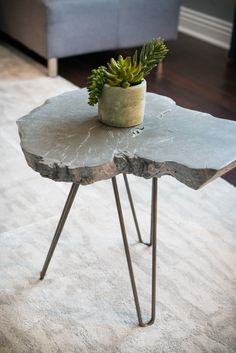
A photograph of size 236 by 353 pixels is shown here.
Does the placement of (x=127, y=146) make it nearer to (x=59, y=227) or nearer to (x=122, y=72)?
(x=122, y=72)

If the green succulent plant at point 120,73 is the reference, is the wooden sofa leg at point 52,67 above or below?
below

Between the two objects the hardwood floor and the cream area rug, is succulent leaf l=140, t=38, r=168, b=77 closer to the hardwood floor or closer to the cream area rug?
the cream area rug

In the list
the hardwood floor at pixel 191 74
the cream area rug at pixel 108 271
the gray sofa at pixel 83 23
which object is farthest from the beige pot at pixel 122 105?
the gray sofa at pixel 83 23

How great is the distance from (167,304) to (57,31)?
198cm

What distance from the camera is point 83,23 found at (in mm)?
3133

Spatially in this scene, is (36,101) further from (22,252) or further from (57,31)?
(22,252)

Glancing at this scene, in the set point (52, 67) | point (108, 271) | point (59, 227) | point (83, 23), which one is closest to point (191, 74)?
point (83, 23)

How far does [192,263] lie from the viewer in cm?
173

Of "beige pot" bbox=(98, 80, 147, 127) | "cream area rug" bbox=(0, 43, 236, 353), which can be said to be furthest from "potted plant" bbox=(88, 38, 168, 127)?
"cream area rug" bbox=(0, 43, 236, 353)

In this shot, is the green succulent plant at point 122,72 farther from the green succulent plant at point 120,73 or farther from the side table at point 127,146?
the side table at point 127,146

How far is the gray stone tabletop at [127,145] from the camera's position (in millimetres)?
1231

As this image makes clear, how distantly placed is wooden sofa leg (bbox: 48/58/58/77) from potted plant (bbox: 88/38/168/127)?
1879mm

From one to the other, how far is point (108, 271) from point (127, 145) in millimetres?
538

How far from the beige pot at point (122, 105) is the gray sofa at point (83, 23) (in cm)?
181
